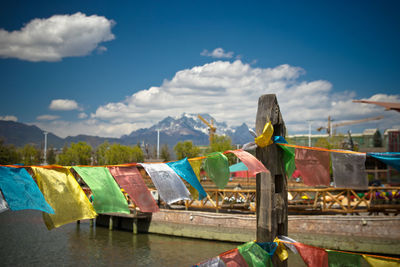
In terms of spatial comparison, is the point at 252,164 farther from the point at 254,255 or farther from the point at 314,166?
the point at 314,166

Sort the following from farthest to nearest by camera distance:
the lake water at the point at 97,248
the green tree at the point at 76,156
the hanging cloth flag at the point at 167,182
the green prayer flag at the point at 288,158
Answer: the green tree at the point at 76,156 → the lake water at the point at 97,248 → the hanging cloth flag at the point at 167,182 → the green prayer flag at the point at 288,158

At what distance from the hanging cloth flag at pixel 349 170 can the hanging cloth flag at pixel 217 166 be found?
1927 mm

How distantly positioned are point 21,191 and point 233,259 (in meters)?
3.29

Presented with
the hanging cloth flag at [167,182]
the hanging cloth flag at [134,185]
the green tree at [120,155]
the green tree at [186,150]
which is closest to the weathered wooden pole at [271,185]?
the hanging cloth flag at [167,182]

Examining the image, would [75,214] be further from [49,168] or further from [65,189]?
[49,168]

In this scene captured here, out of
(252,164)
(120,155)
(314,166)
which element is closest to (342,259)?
(314,166)

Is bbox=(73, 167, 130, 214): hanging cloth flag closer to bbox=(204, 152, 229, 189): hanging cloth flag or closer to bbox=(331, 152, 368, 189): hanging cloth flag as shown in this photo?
bbox=(204, 152, 229, 189): hanging cloth flag

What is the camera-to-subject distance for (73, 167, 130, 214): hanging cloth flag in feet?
19.5

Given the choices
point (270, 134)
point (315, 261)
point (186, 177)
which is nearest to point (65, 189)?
point (186, 177)

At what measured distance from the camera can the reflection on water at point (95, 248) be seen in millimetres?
14734

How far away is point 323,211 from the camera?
17.5 meters

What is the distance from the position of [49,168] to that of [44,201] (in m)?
0.65

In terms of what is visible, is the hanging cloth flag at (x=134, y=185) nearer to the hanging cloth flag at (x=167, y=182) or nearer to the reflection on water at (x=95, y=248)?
the hanging cloth flag at (x=167, y=182)

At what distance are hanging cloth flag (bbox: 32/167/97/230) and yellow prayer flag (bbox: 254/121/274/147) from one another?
9.94 ft
